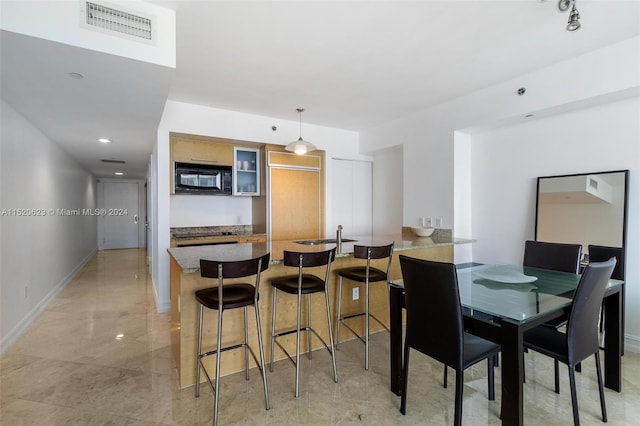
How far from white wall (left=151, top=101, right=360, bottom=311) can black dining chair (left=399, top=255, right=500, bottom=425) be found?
304 centimetres

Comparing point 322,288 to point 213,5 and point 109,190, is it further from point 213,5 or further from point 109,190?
point 109,190

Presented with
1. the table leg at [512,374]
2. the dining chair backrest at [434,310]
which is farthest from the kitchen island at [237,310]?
the table leg at [512,374]

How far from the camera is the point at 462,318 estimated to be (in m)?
1.66

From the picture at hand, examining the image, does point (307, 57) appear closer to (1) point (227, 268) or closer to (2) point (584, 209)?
(1) point (227, 268)

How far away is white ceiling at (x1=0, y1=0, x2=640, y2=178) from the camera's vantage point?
2014 mm

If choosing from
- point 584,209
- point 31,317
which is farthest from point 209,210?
point 584,209

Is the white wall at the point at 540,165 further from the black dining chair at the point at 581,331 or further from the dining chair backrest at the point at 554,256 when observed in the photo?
the black dining chair at the point at 581,331

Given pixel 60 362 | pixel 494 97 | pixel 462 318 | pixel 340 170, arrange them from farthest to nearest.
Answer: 1. pixel 340 170
2. pixel 494 97
3. pixel 60 362
4. pixel 462 318

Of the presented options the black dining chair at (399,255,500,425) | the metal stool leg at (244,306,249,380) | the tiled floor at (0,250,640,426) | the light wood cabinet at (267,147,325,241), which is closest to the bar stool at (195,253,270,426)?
the metal stool leg at (244,306,249,380)

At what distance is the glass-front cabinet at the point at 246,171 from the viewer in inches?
178

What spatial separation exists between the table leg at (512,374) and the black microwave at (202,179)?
376 cm

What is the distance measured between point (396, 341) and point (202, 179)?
3247 mm

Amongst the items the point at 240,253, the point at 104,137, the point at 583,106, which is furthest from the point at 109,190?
the point at 583,106

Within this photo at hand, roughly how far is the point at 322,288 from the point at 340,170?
313cm
